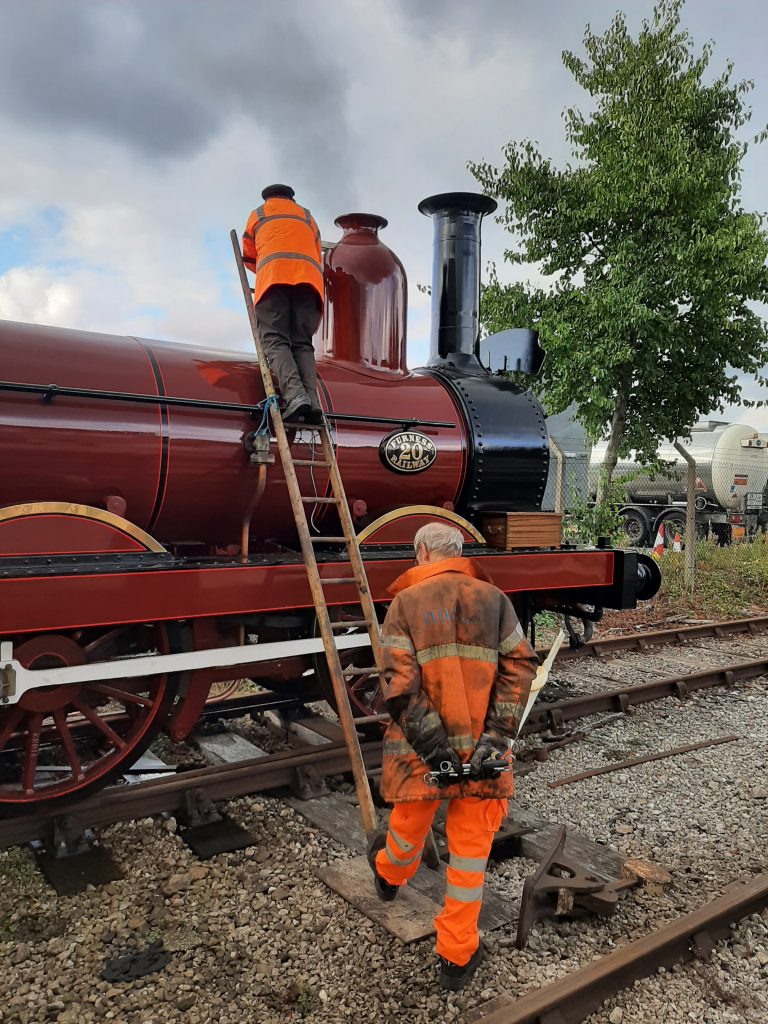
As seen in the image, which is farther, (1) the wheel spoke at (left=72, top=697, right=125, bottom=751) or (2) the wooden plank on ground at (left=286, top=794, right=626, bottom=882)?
(1) the wheel spoke at (left=72, top=697, right=125, bottom=751)

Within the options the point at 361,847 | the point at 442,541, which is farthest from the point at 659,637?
the point at 442,541

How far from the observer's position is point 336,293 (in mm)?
5445

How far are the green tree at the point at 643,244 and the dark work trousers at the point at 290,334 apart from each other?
569 cm

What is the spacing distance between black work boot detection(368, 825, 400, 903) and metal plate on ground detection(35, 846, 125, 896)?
3.73 ft

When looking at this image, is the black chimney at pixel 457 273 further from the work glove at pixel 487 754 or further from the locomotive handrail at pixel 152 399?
the work glove at pixel 487 754

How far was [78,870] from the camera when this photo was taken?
357 centimetres

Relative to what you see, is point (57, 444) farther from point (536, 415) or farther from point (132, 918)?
point (536, 415)

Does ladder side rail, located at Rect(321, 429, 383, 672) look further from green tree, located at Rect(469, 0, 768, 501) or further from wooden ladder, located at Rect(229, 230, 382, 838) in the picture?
green tree, located at Rect(469, 0, 768, 501)

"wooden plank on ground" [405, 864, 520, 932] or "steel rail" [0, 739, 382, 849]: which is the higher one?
"steel rail" [0, 739, 382, 849]

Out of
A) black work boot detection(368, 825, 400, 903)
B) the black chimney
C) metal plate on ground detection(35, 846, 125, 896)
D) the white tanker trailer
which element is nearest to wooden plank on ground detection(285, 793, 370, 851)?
black work boot detection(368, 825, 400, 903)

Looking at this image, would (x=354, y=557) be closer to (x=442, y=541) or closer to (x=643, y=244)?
(x=442, y=541)

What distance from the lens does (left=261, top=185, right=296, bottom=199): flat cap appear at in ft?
15.0

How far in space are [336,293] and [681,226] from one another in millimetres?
5770

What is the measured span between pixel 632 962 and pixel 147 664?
2.38 m
